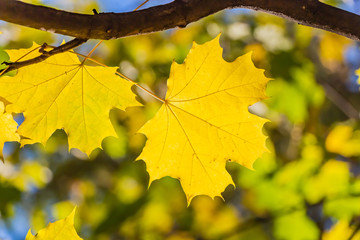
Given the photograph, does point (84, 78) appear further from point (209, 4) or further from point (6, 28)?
point (6, 28)

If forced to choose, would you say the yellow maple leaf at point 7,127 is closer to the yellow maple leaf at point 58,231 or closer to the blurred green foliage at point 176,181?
the yellow maple leaf at point 58,231

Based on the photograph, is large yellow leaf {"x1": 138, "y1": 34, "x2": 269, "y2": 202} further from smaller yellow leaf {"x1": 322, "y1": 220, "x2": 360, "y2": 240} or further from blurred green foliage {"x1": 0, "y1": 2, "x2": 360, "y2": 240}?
blurred green foliage {"x1": 0, "y1": 2, "x2": 360, "y2": 240}

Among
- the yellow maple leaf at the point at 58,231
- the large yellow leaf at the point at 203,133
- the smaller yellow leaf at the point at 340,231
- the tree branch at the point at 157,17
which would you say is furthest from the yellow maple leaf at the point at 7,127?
the smaller yellow leaf at the point at 340,231

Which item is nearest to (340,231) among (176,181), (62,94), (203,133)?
(176,181)

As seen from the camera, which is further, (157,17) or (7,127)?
(7,127)

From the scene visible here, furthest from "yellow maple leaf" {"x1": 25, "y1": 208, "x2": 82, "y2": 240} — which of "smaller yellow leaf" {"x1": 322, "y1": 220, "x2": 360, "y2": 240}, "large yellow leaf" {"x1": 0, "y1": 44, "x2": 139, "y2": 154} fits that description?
"smaller yellow leaf" {"x1": 322, "y1": 220, "x2": 360, "y2": 240}

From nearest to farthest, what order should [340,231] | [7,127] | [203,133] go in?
[7,127] < [203,133] < [340,231]

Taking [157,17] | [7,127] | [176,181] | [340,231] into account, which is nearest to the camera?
[157,17]

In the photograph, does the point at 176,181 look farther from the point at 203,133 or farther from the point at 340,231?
the point at 203,133
